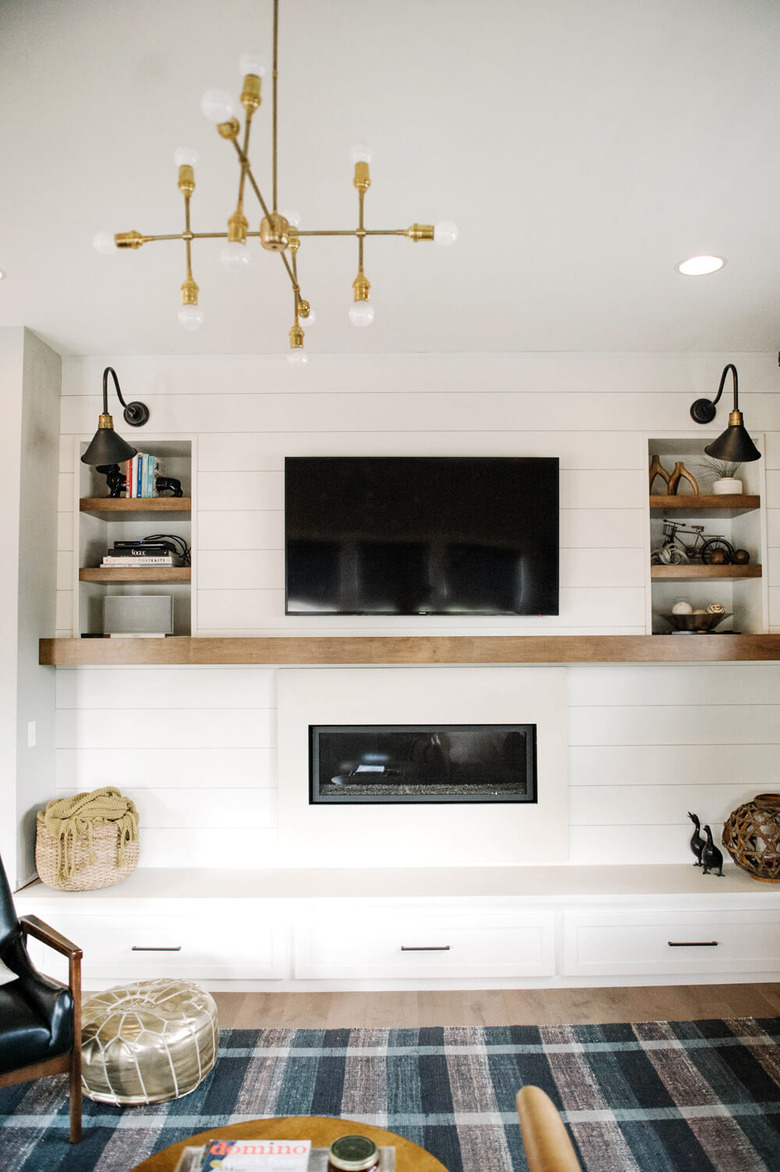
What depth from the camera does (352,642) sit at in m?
3.39

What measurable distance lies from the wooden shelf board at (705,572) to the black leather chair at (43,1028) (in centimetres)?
275

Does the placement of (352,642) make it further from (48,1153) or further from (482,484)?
(48,1153)

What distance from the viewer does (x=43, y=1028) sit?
87.8 inches

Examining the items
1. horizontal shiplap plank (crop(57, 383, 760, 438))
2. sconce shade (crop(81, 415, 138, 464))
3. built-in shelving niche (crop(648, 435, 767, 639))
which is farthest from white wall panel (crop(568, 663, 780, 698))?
sconce shade (crop(81, 415, 138, 464))

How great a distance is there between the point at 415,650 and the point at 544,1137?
7.71ft

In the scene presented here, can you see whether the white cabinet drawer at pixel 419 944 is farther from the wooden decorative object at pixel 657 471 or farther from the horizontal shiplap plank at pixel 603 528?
the wooden decorative object at pixel 657 471

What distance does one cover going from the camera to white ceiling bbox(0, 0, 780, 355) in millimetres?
1568

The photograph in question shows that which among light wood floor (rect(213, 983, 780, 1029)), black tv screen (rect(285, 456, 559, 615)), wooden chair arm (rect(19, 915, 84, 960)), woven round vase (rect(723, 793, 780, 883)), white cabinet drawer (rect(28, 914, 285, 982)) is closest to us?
wooden chair arm (rect(19, 915, 84, 960))

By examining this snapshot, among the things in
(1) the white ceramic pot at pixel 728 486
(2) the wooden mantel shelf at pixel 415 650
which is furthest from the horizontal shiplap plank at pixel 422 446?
(2) the wooden mantel shelf at pixel 415 650

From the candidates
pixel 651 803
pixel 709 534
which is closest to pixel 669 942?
pixel 651 803

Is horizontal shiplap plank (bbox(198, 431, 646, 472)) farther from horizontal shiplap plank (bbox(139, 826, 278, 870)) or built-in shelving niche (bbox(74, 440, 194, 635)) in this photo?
horizontal shiplap plank (bbox(139, 826, 278, 870))

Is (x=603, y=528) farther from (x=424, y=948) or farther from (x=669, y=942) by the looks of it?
(x=424, y=948)

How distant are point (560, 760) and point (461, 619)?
31.1 inches

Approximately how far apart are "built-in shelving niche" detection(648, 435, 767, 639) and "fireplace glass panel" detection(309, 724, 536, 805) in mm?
898
